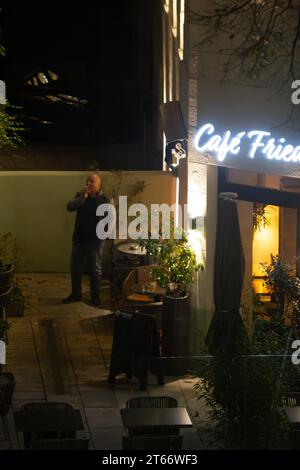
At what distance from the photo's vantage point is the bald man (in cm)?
1675

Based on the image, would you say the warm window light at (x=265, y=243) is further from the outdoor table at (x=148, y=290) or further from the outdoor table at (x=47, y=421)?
the outdoor table at (x=47, y=421)

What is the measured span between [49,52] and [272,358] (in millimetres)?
20098

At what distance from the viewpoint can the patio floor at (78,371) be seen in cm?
1135

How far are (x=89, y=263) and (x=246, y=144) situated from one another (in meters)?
4.27

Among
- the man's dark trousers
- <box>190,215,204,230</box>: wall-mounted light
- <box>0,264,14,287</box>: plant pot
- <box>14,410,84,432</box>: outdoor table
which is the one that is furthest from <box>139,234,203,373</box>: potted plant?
<box>14,410,84,432</box>: outdoor table

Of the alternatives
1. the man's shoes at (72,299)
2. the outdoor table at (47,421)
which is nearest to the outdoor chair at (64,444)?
the outdoor table at (47,421)

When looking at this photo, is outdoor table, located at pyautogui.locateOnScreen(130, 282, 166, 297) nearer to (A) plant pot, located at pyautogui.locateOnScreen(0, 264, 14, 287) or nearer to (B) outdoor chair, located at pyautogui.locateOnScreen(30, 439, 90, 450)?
(A) plant pot, located at pyautogui.locateOnScreen(0, 264, 14, 287)

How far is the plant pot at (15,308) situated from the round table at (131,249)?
1984 mm

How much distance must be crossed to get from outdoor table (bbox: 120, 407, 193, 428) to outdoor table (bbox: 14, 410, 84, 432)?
0.50 metres

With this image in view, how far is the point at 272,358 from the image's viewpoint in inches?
409

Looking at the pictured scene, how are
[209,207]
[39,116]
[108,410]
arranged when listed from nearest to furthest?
[108,410], [209,207], [39,116]

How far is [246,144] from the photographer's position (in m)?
13.8
